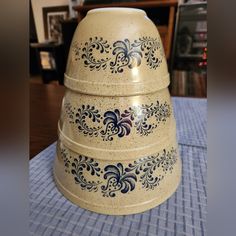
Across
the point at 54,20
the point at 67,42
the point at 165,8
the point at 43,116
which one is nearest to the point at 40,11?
the point at 54,20

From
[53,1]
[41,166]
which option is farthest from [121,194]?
[53,1]

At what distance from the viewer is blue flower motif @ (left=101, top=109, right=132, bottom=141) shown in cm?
34

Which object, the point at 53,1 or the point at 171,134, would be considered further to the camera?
the point at 53,1

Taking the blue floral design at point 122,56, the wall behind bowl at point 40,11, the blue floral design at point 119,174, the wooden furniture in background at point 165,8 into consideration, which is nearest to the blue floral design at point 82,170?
the blue floral design at point 119,174

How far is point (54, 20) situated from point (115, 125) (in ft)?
6.77

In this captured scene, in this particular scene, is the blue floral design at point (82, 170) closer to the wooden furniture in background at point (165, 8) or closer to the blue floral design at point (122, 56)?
the blue floral design at point (122, 56)

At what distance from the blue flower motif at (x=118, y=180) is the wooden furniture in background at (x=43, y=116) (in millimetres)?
216

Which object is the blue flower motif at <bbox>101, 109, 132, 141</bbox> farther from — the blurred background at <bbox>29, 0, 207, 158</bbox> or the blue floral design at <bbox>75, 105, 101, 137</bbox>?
the blurred background at <bbox>29, 0, 207, 158</bbox>

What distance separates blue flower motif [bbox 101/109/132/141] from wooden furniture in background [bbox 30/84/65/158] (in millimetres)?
227

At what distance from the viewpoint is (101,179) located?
349mm

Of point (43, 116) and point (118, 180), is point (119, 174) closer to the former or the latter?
point (118, 180)

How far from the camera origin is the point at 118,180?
13.6 inches

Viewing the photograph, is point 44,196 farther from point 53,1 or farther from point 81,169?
point 53,1
